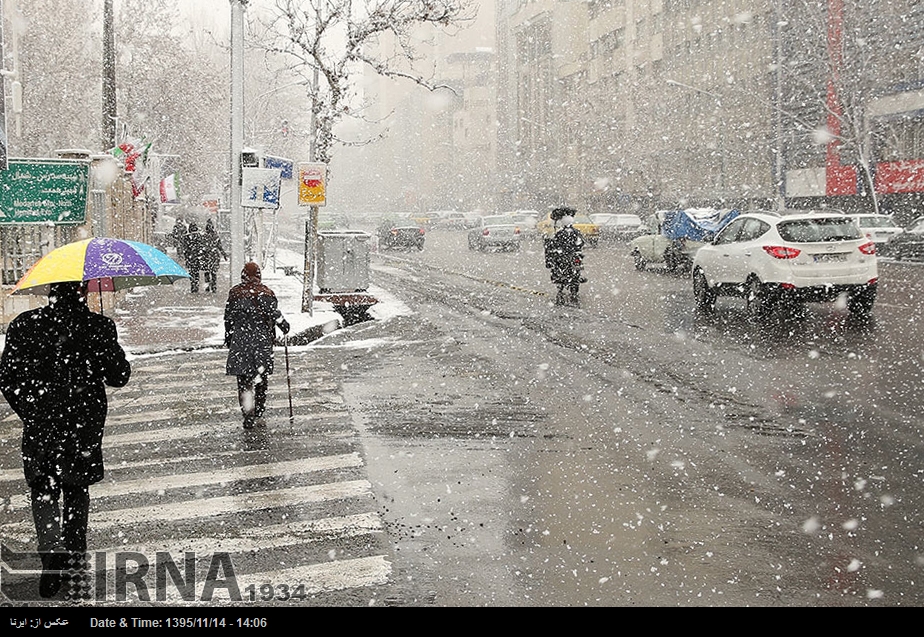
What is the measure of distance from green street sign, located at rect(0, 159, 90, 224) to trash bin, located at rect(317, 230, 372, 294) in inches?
178

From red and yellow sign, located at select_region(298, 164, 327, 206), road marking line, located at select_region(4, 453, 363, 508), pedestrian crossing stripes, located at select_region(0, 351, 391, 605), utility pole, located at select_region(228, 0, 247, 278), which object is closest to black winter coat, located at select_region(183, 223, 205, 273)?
utility pole, located at select_region(228, 0, 247, 278)

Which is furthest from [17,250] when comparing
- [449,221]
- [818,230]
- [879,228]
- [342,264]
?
[449,221]

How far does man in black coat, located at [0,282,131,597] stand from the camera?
5383 millimetres

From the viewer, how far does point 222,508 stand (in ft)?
22.7

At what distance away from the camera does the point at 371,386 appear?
464 inches

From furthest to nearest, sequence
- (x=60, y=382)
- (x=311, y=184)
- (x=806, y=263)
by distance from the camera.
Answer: (x=311, y=184) < (x=806, y=263) < (x=60, y=382)

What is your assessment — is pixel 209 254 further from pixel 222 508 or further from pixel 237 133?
pixel 222 508

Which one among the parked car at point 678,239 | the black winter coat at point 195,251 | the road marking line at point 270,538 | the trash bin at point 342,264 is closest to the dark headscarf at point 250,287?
the road marking line at point 270,538

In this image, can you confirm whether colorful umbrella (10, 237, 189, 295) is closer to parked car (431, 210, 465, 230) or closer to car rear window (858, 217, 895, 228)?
car rear window (858, 217, 895, 228)

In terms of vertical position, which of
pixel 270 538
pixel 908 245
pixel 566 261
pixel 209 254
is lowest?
pixel 270 538

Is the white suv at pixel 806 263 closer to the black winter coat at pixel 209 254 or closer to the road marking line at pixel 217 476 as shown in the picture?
the road marking line at pixel 217 476

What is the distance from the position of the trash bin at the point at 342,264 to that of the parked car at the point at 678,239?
9648mm

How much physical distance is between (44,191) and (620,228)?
35.7 m

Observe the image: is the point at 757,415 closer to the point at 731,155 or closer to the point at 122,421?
the point at 122,421
